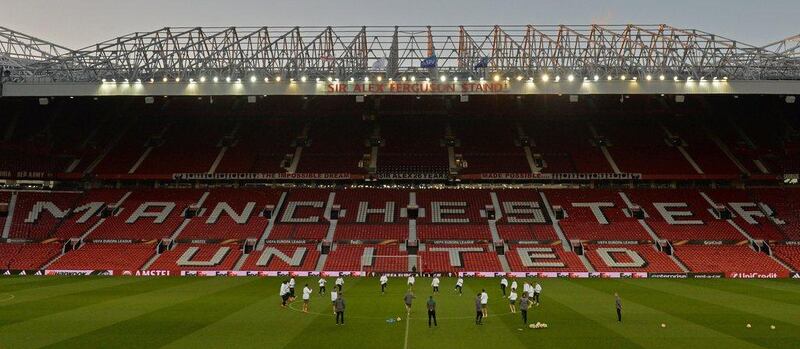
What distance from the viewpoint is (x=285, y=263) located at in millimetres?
49406

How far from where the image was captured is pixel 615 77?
1838 inches

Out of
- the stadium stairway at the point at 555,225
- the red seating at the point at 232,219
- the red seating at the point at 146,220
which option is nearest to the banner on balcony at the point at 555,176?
the stadium stairway at the point at 555,225

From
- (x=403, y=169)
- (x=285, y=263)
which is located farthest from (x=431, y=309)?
(x=403, y=169)

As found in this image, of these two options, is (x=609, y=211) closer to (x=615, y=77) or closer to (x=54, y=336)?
(x=615, y=77)

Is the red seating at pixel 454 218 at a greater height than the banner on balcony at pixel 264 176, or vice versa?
the banner on balcony at pixel 264 176

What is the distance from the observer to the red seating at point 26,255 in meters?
48.7

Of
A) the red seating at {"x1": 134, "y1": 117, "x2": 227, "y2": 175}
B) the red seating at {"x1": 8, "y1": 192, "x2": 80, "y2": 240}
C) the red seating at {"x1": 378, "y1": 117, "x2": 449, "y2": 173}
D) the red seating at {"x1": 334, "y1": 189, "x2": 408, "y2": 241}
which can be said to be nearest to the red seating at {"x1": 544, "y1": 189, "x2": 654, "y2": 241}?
the red seating at {"x1": 378, "y1": 117, "x2": 449, "y2": 173}

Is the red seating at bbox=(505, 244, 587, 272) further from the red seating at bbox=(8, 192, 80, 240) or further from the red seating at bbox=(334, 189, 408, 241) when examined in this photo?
the red seating at bbox=(8, 192, 80, 240)

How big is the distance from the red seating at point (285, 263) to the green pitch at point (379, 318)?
30.0 ft

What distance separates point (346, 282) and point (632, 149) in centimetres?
3775

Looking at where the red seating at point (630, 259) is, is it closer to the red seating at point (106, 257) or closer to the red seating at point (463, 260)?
the red seating at point (463, 260)

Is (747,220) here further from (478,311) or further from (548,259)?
(478,311)

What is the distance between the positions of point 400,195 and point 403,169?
3.35 metres

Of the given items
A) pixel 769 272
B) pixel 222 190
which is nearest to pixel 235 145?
pixel 222 190
